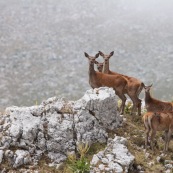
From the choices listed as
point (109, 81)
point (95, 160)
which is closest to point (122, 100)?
point (109, 81)

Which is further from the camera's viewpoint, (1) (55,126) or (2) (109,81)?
(2) (109,81)

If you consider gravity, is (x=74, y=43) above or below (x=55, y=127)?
below

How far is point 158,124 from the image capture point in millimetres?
17297

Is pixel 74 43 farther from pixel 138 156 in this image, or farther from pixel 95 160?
pixel 95 160

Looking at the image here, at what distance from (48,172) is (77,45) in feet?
208

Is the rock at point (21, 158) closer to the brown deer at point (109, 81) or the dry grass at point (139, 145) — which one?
the dry grass at point (139, 145)

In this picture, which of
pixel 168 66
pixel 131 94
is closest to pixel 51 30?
pixel 168 66

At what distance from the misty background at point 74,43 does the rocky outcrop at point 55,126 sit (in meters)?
44.0

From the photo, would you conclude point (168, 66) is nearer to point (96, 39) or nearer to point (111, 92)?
point (96, 39)

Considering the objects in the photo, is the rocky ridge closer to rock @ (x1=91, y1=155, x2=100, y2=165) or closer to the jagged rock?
the jagged rock

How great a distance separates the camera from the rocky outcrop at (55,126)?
16.4 metres

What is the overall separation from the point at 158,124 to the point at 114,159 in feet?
7.13

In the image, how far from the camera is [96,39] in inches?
3174

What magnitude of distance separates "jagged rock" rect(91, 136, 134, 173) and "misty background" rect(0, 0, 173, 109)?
44.8 m
